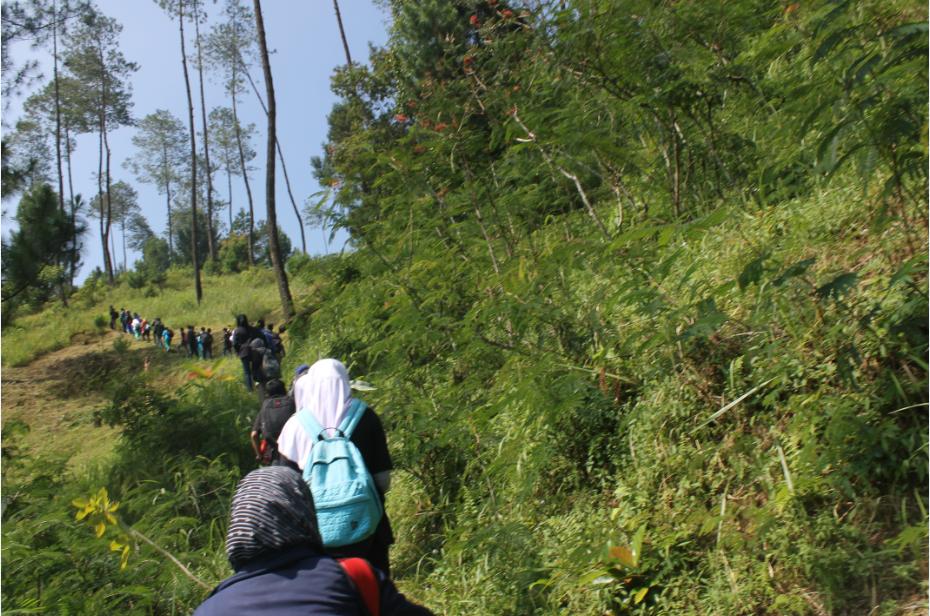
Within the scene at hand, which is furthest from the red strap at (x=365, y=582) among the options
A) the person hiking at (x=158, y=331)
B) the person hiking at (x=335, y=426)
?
the person hiking at (x=158, y=331)

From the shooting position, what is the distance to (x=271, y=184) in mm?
16266

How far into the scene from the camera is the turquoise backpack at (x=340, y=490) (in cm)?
257

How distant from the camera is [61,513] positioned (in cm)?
457

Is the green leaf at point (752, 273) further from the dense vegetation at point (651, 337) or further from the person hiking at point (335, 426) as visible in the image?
the person hiking at point (335, 426)

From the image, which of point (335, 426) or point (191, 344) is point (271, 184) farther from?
point (335, 426)

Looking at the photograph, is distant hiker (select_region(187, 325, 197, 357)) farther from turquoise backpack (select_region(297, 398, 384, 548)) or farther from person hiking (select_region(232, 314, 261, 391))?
turquoise backpack (select_region(297, 398, 384, 548))

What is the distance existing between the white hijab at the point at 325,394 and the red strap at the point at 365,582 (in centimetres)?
147

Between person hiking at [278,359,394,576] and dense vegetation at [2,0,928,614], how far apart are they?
0.74 meters

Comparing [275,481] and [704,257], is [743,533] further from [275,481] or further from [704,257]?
[275,481]

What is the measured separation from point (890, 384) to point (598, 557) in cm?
144

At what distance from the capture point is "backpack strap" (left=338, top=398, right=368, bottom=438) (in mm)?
3025

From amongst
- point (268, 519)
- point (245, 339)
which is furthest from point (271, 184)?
point (268, 519)

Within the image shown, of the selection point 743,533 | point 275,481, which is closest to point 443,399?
point 743,533

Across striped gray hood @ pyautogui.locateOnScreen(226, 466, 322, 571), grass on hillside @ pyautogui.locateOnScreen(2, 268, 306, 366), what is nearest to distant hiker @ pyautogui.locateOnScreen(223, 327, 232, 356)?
grass on hillside @ pyautogui.locateOnScreen(2, 268, 306, 366)
